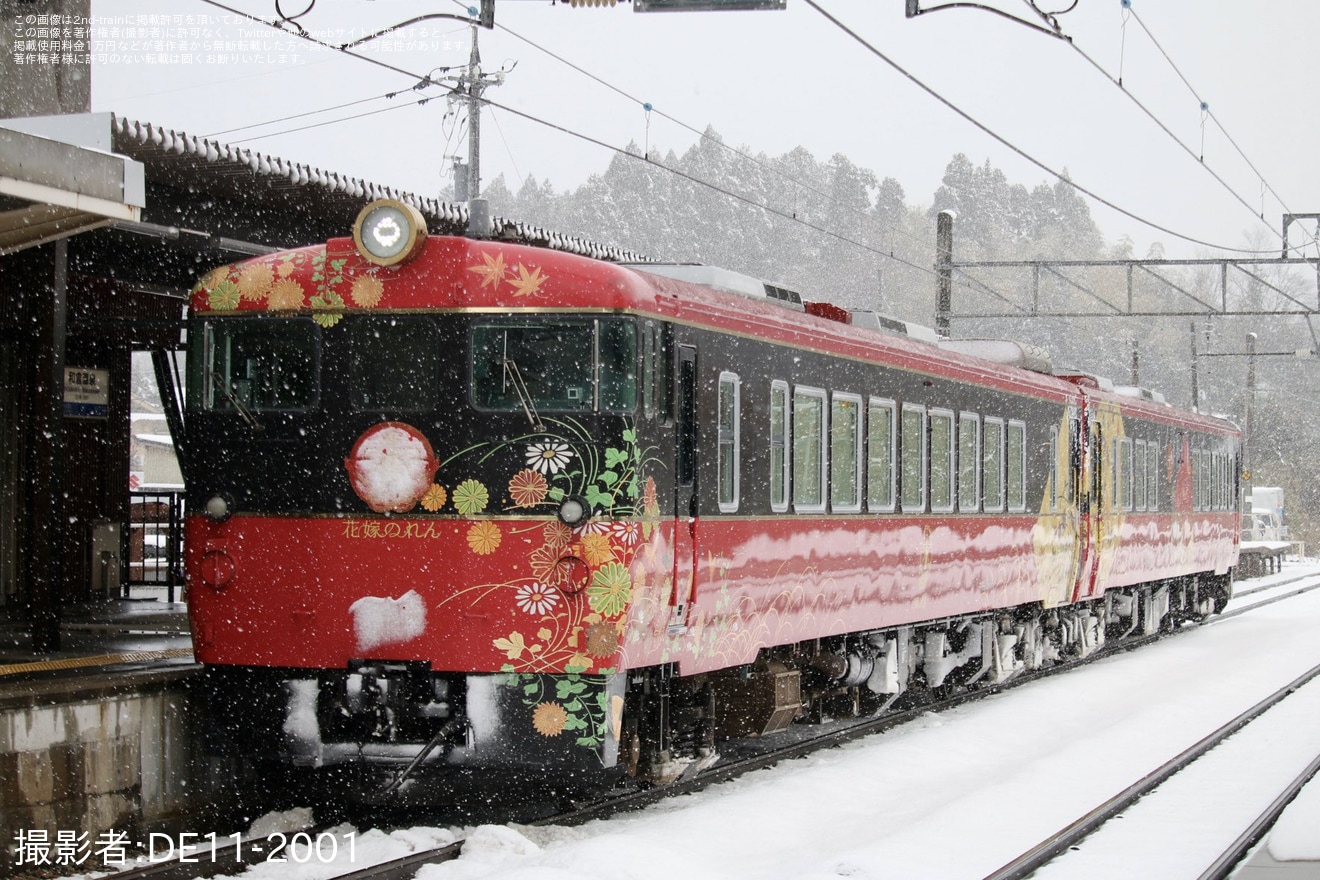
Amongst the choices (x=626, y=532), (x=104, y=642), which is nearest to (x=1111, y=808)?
(x=626, y=532)

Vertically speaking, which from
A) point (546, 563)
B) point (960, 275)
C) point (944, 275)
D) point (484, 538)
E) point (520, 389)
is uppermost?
point (960, 275)

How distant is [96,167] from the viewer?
791 cm

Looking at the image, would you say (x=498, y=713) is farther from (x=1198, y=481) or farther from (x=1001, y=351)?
(x=1198, y=481)

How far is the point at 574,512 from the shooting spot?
7887 mm

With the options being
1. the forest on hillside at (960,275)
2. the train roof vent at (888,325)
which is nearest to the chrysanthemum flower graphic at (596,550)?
the train roof vent at (888,325)

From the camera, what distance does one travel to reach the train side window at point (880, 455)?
1126cm

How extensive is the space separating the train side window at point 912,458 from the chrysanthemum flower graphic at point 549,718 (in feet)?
15.3

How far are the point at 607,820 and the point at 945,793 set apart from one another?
2.41 m

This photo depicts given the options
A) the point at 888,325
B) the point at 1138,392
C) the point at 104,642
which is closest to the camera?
the point at 104,642

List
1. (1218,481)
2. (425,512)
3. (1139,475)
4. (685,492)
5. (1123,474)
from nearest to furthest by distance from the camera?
1. (425,512)
2. (685,492)
3. (1123,474)
4. (1139,475)
5. (1218,481)

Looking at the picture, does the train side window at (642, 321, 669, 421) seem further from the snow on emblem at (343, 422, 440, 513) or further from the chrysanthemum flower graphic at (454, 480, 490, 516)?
the snow on emblem at (343, 422, 440, 513)

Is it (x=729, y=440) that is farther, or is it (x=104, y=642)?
(x=104, y=642)

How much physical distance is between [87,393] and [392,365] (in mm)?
7292

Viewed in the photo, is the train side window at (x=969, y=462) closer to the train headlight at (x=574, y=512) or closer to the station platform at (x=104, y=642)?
the train headlight at (x=574, y=512)
